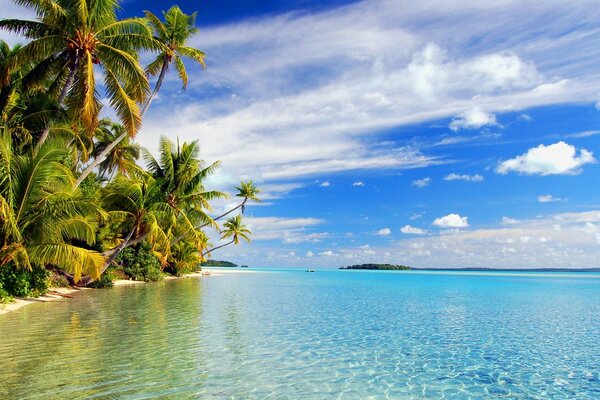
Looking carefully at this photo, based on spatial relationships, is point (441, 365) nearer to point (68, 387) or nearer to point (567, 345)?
point (567, 345)

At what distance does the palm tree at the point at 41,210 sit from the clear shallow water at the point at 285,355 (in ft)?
6.72

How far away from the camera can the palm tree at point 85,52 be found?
15.9m

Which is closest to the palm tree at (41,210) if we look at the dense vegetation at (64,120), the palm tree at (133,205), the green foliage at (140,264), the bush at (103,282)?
the dense vegetation at (64,120)

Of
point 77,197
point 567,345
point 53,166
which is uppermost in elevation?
point 53,166

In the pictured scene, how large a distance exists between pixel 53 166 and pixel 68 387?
9.76 metres

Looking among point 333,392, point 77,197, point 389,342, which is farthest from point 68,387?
point 77,197

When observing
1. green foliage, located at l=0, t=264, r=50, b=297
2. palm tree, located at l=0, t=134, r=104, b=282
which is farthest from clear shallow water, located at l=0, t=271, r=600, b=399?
green foliage, located at l=0, t=264, r=50, b=297

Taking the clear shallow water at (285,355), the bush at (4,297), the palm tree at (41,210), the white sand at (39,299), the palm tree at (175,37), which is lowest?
the clear shallow water at (285,355)

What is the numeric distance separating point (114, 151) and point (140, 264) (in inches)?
398

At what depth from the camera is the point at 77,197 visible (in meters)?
14.9

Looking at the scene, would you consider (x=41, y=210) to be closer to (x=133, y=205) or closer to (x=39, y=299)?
(x=39, y=299)

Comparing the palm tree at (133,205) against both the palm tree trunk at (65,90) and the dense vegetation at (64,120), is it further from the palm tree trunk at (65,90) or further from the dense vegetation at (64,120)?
the palm tree trunk at (65,90)

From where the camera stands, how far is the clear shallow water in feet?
23.3

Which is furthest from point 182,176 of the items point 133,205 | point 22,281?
point 22,281
